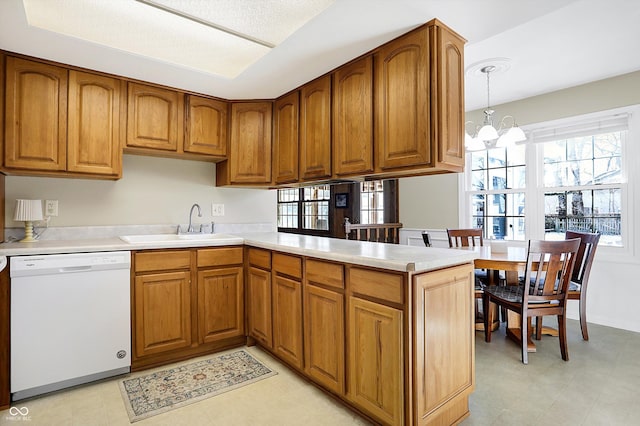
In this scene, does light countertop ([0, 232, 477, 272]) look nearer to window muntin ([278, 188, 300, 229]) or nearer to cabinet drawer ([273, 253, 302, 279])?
cabinet drawer ([273, 253, 302, 279])

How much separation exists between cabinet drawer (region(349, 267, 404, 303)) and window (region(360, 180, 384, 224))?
4156 mm

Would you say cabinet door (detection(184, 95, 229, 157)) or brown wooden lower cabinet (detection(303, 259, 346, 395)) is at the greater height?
cabinet door (detection(184, 95, 229, 157))

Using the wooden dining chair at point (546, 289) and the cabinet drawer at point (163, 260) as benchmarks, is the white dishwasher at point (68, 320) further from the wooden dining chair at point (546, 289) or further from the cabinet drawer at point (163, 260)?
the wooden dining chair at point (546, 289)

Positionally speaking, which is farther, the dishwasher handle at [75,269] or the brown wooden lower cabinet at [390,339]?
the dishwasher handle at [75,269]

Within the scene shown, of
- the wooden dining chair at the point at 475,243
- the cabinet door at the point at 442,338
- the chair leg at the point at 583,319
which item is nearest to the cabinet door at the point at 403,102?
the cabinet door at the point at 442,338

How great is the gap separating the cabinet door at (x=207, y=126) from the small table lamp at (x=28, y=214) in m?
1.18

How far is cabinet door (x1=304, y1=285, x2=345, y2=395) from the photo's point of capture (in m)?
1.94

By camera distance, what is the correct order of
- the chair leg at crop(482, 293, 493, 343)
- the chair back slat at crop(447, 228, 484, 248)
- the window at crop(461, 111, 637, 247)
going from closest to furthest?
the chair leg at crop(482, 293, 493, 343) < the window at crop(461, 111, 637, 247) < the chair back slat at crop(447, 228, 484, 248)

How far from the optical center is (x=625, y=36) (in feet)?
8.89

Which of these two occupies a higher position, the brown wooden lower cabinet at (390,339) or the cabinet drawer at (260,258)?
the cabinet drawer at (260,258)

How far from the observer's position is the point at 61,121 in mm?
2498

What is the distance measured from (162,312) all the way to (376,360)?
1719mm

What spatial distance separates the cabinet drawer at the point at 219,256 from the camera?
8.86ft

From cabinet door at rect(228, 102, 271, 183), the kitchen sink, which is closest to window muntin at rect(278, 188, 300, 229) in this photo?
cabinet door at rect(228, 102, 271, 183)
